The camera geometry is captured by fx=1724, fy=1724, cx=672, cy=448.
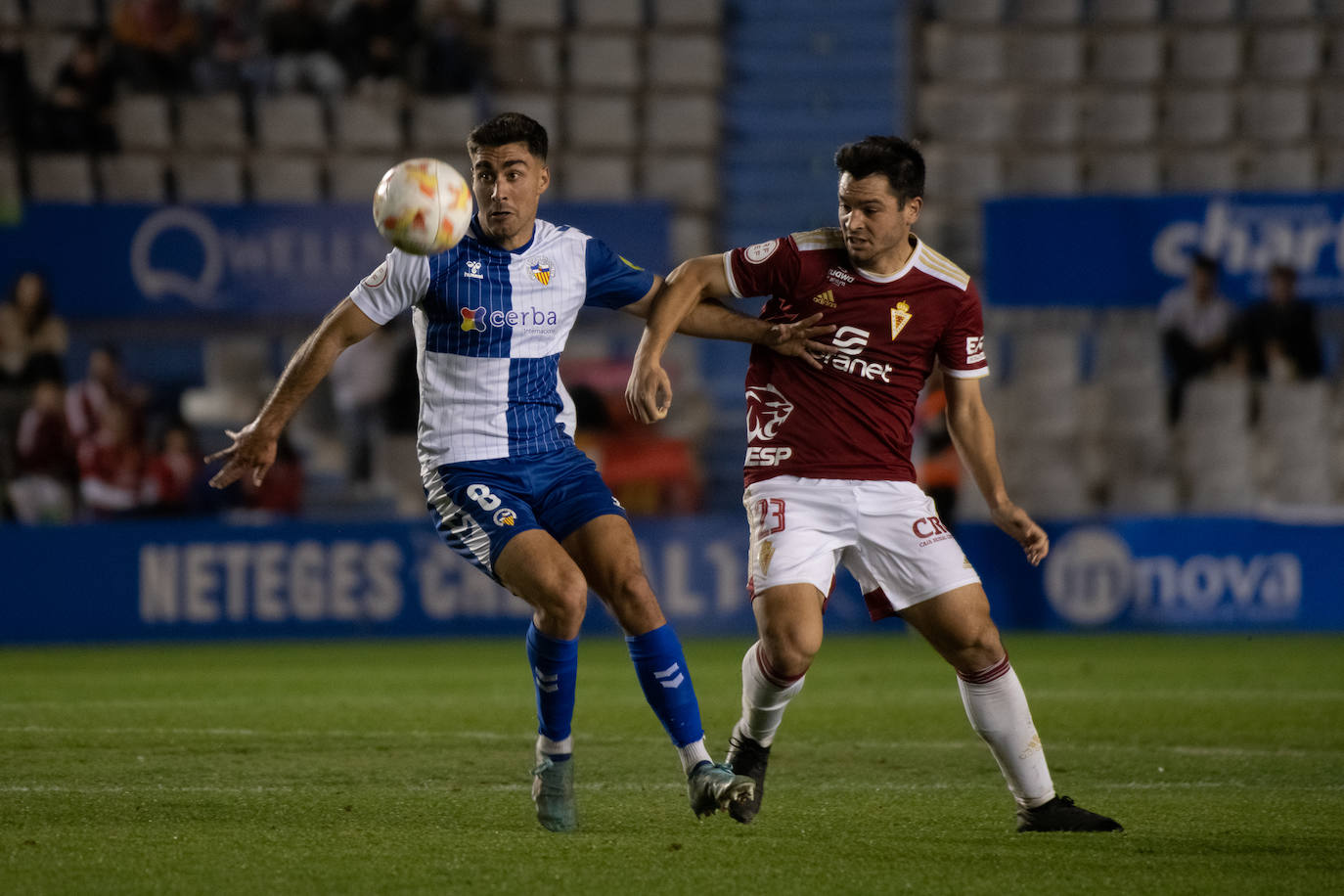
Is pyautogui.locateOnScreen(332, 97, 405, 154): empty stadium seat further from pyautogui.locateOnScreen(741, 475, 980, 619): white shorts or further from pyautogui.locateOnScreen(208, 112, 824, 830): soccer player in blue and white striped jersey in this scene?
pyautogui.locateOnScreen(741, 475, 980, 619): white shorts

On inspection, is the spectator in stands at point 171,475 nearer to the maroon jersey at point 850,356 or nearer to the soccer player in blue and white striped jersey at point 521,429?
the soccer player in blue and white striped jersey at point 521,429

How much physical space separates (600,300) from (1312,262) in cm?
874

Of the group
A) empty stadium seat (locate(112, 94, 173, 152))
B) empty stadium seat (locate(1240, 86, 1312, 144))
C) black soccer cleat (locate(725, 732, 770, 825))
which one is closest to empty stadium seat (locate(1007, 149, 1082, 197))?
empty stadium seat (locate(1240, 86, 1312, 144))

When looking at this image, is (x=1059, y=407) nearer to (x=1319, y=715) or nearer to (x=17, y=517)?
(x=1319, y=715)

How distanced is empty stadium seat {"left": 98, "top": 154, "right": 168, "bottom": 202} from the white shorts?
1138cm

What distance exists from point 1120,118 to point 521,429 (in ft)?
41.4

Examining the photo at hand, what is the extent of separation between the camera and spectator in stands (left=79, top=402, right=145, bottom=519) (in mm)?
13031

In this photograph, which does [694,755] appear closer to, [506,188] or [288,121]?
[506,188]

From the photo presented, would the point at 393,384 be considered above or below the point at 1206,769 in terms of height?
above

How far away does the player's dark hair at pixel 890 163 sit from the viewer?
210 inches

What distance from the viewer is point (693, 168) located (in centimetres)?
1656

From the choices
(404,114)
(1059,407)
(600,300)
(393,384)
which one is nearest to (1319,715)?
(600,300)

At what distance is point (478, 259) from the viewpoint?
554 centimetres

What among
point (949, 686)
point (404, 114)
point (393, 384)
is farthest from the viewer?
point (404, 114)
